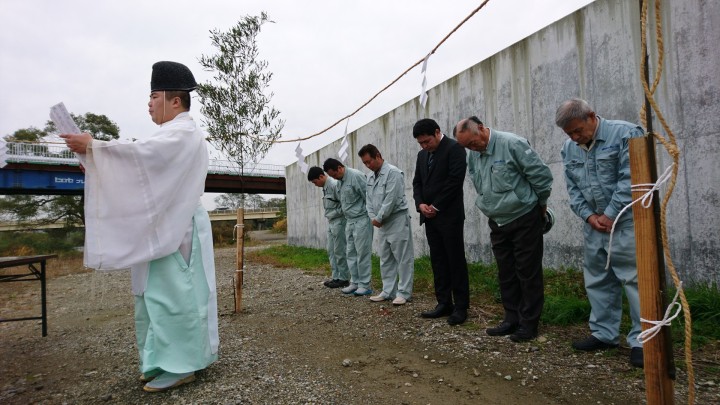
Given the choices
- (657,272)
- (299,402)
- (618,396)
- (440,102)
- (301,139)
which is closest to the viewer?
(657,272)

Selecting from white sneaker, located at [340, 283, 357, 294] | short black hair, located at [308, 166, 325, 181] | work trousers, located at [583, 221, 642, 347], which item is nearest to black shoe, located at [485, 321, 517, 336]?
work trousers, located at [583, 221, 642, 347]

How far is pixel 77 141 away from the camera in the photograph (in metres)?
2.32

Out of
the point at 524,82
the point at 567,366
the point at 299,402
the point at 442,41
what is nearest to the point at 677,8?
the point at 524,82

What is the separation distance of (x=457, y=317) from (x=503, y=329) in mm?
481

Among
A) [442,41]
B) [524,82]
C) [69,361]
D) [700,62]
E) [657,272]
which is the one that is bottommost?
[69,361]

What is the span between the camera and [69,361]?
327 cm

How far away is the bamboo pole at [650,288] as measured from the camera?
1.22 m

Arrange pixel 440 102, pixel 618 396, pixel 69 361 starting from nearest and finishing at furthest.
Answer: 1. pixel 618 396
2. pixel 69 361
3. pixel 440 102

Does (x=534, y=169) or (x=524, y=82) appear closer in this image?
(x=534, y=169)

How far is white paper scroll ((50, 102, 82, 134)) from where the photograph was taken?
2285mm

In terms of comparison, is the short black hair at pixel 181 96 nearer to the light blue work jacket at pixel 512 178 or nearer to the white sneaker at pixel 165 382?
the white sneaker at pixel 165 382

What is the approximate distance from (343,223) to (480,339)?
11.0 ft

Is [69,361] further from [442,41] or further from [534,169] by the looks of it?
[442,41]

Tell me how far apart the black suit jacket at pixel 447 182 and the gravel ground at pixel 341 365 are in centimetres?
98
